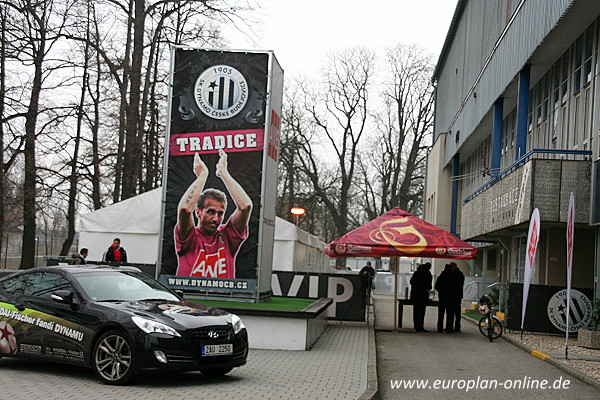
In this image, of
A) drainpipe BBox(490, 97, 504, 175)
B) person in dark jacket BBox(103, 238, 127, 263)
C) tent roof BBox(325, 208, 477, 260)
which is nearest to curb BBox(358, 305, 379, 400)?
tent roof BBox(325, 208, 477, 260)

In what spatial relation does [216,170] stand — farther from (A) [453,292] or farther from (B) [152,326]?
(B) [152,326]

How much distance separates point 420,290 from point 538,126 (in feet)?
31.2

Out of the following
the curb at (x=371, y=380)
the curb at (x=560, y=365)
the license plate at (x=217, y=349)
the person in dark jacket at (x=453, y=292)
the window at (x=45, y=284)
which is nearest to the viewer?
the curb at (x=371, y=380)

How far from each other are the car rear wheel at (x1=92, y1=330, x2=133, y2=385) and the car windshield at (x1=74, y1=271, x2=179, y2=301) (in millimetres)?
801

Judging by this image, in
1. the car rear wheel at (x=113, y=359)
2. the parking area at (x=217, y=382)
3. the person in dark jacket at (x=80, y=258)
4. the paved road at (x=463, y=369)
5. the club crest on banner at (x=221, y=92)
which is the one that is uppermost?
the club crest on banner at (x=221, y=92)

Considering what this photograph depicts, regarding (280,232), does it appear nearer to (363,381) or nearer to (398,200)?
(363,381)

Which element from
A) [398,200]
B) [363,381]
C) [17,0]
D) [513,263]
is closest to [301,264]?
[513,263]

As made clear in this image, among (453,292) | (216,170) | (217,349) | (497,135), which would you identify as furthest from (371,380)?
(497,135)

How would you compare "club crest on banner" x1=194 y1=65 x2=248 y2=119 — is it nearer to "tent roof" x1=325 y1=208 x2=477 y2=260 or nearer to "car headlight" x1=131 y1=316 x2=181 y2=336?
"tent roof" x1=325 y1=208 x2=477 y2=260

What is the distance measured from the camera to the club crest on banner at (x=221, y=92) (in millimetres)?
17953

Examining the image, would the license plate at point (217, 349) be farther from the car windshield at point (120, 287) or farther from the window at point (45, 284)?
the window at point (45, 284)

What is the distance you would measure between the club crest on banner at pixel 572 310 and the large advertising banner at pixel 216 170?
767 cm

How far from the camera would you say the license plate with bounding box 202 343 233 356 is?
1041 centimetres

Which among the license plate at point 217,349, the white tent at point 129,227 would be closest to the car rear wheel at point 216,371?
the license plate at point 217,349
